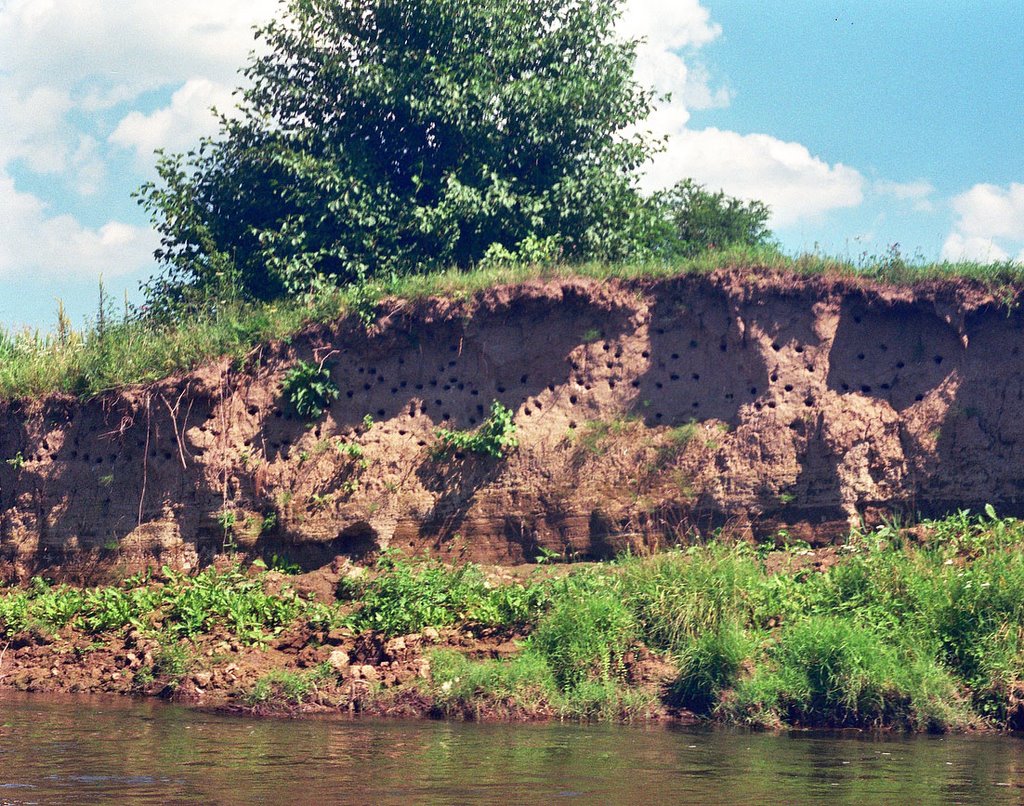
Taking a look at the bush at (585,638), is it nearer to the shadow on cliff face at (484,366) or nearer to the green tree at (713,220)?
the shadow on cliff face at (484,366)

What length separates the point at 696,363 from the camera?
12.4 meters

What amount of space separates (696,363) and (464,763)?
6.13 m

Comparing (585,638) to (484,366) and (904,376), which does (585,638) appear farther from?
(904,376)

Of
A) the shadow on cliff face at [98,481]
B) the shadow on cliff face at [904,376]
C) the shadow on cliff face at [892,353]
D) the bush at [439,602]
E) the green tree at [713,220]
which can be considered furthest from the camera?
the green tree at [713,220]

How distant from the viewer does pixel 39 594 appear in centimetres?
1284

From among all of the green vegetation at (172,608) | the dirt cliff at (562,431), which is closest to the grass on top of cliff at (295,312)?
the dirt cliff at (562,431)

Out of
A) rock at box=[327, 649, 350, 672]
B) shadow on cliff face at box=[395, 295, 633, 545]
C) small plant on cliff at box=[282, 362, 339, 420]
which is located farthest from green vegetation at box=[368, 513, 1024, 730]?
small plant on cliff at box=[282, 362, 339, 420]

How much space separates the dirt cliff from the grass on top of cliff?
0.16m

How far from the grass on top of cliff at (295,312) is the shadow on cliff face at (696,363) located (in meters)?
0.43

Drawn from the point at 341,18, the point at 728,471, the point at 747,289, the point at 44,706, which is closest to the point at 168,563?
the point at 44,706

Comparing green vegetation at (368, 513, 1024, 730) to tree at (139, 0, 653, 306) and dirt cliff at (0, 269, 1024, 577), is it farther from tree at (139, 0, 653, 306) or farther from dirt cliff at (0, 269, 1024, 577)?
tree at (139, 0, 653, 306)

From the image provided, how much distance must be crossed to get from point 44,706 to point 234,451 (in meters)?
3.63

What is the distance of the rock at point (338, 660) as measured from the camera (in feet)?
33.4

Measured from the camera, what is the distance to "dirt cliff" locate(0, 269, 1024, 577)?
11734 millimetres
